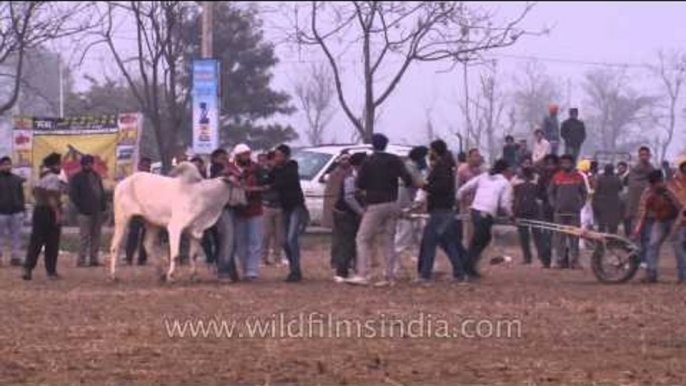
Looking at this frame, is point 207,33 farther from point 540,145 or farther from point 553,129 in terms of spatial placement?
point 553,129

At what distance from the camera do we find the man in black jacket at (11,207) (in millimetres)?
21438

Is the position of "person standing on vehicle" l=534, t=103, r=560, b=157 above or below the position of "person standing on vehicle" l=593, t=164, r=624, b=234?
above

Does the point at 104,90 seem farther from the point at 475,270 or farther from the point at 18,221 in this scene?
the point at 475,270

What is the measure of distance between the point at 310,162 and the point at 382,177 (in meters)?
11.1

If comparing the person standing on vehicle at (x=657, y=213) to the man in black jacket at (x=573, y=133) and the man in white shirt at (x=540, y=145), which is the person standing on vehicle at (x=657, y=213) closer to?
the man in white shirt at (x=540, y=145)

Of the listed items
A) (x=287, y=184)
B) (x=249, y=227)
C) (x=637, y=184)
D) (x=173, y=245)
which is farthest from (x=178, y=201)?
(x=637, y=184)

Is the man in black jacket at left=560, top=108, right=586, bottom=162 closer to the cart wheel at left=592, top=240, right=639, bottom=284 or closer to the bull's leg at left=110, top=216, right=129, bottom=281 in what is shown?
the cart wheel at left=592, top=240, right=639, bottom=284

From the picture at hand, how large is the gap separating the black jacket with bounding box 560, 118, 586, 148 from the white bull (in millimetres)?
12528

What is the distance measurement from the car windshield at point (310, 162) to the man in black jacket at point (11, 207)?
6.91 metres

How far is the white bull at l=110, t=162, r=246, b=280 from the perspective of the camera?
17.8m

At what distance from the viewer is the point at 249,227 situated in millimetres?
18109

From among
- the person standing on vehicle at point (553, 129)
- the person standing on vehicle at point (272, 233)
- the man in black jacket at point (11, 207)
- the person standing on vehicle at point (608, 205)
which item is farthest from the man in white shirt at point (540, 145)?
the man in black jacket at point (11, 207)

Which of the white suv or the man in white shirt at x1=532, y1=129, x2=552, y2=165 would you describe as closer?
the white suv

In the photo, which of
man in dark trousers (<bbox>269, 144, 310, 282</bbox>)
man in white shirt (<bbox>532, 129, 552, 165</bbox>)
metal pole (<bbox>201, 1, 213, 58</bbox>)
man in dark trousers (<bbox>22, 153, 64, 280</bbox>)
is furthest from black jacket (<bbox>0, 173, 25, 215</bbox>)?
man in white shirt (<bbox>532, 129, 552, 165</bbox>)
